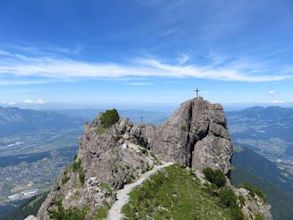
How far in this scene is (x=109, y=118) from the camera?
116 meters

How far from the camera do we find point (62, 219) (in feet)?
212

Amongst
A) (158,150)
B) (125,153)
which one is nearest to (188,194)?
(125,153)

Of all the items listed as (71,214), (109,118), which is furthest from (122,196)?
(109,118)

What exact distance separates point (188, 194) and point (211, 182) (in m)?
16.2

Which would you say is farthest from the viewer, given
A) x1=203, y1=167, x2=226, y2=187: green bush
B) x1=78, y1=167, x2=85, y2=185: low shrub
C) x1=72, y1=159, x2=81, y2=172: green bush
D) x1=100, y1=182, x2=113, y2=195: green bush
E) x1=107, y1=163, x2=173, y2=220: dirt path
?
x1=72, y1=159, x2=81, y2=172: green bush

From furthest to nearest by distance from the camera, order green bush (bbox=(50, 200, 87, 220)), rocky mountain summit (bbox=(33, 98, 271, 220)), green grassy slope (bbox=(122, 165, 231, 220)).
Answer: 1. rocky mountain summit (bbox=(33, 98, 271, 220))
2. green grassy slope (bbox=(122, 165, 231, 220))
3. green bush (bbox=(50, 200, 87, 220))

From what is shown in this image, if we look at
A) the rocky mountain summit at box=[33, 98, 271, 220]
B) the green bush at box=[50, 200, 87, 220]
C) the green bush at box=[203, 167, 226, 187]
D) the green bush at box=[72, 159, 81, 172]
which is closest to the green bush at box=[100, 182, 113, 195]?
the rocky mountain summit at box=[33, 98, 271, 220]

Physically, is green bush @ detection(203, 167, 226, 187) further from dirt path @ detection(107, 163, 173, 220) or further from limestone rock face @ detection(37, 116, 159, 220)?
limestone rock face @ detection(37, 116, 159, 220)

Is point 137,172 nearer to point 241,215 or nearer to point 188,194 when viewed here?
point 188,194

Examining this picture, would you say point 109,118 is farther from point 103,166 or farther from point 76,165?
point 103,166

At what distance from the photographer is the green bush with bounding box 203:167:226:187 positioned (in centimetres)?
8925

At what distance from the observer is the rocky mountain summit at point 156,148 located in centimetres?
8619

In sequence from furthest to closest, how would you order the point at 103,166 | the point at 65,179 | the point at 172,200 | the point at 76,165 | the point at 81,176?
the point at 76,165
the point at 65,179
the point at 81,176
the point at 103,166
the point at 172,200

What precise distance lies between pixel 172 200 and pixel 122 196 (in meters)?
9.38
